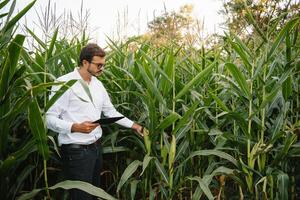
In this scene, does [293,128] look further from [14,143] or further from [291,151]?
[14,143]

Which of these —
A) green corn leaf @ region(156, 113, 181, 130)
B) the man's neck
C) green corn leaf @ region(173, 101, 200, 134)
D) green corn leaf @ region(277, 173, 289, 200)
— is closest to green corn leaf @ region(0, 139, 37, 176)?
the man's neck

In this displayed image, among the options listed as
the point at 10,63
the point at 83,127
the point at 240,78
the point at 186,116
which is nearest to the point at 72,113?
the point at 83,127

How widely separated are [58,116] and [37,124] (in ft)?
1.72

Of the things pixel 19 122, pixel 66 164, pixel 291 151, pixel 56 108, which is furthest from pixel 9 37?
pixel 291 151

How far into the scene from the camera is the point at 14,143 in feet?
7.99

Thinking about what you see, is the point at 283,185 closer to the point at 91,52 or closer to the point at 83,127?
the point at 83,127

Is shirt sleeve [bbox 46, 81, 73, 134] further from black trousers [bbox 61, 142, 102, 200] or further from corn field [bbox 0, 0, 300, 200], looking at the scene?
black trousers [bbox 61, 142, 102, 200]

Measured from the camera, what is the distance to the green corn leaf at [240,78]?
2.17 meters

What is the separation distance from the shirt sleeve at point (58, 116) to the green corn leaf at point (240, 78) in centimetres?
103

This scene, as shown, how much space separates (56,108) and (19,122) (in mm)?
324

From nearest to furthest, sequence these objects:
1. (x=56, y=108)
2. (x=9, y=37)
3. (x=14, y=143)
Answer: (x=9, y=37) → (x=56, y=108) → (x=14, y=143)

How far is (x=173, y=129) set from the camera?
234cm

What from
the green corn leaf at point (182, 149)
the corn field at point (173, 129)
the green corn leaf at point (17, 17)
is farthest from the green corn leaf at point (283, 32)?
the green corn leaf at point (17, 17)

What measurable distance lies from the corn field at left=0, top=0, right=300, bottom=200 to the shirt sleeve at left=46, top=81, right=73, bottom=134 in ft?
0.19
